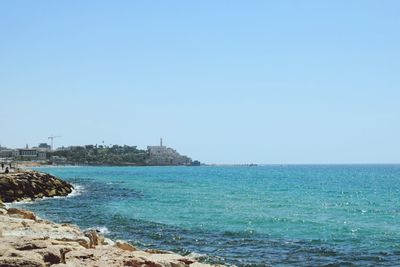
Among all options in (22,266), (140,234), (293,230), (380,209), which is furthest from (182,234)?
(380,209)

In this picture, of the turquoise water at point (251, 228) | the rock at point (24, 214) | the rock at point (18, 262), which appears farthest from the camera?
the rock at point (24, 214)

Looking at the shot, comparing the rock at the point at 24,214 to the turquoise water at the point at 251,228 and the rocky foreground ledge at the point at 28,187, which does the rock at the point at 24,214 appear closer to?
the turquoise water at the point at 251,228

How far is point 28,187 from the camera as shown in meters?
43.7

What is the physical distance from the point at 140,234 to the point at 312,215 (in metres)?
13.1

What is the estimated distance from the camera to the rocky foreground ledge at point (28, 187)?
40.4 metres

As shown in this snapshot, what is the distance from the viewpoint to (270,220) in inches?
1141

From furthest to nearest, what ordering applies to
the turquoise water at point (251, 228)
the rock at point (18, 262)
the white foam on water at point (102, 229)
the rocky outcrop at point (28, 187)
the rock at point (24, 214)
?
the rocky outcrop at point (28, 187), the white foam on water at point (102, 229), the rock at point (24, 214), the turquoise water at point (251, 228), the rock at point (18, 262)

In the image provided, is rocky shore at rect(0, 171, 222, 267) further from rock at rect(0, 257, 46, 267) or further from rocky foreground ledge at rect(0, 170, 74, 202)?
rocky foreground ledge at rect(0, 170, 74, 202)

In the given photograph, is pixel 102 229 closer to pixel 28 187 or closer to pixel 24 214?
pixel 24 214

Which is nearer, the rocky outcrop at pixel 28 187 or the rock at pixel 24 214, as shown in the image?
the rock at pixel 24 214

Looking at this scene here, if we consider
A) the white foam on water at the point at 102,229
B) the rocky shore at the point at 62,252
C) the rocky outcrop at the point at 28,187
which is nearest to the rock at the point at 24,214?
the rocky shore at the point at 62,252

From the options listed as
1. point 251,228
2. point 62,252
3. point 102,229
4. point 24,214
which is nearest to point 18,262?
point 62,252

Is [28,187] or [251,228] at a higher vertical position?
[28,187]

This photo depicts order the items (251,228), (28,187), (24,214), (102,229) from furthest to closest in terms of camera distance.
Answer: (28,187) → (251,228) → (102,229) → (24,214)
